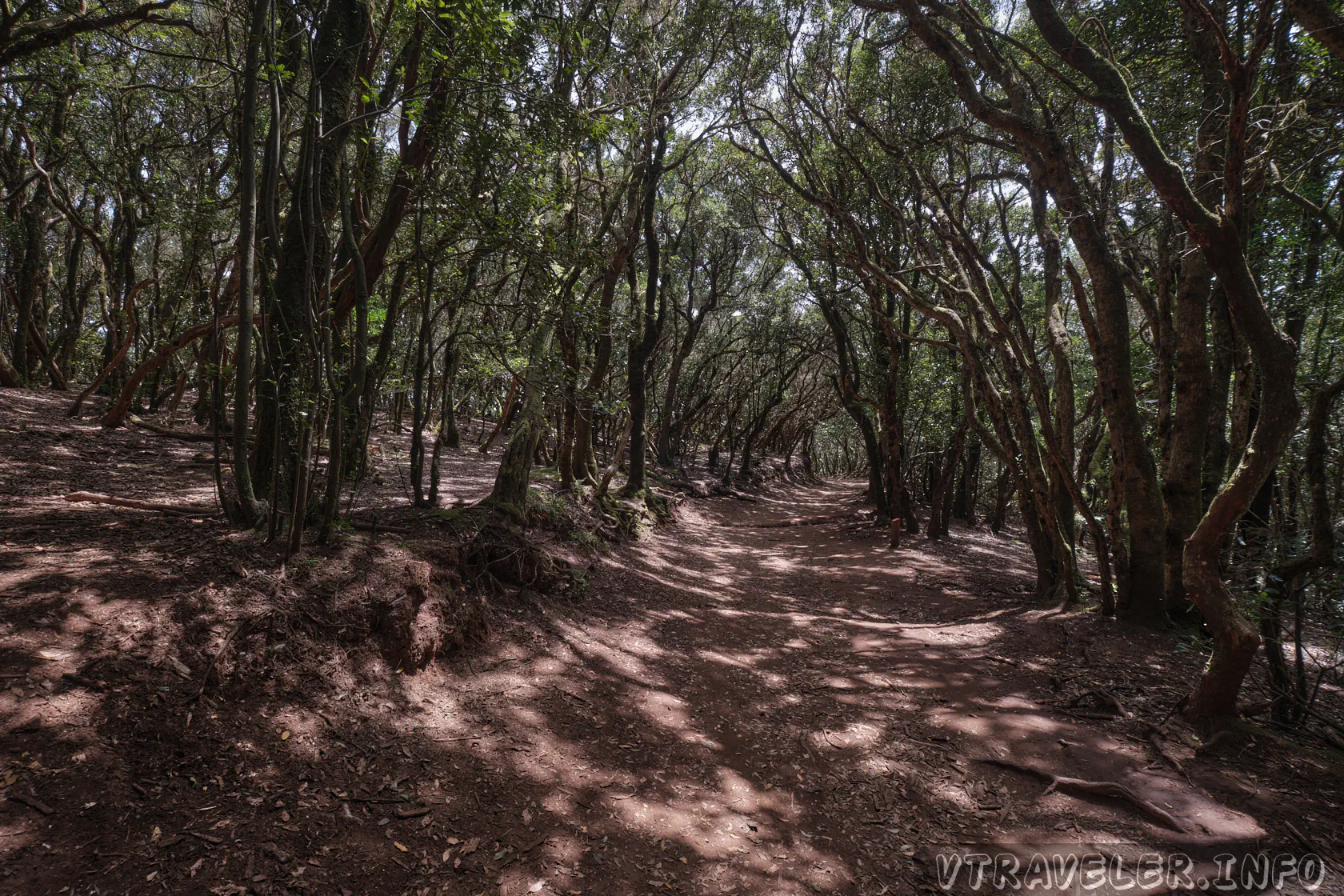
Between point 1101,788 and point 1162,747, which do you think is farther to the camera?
point 1162,747

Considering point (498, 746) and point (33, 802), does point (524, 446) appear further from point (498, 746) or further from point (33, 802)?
point (33, 802)

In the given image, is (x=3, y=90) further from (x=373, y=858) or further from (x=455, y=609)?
(x=373, y=858)

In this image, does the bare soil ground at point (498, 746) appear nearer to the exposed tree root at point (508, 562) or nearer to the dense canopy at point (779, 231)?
the exposed tree root at point (508, 562)

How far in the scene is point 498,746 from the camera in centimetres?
411

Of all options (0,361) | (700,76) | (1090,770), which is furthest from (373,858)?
(0,361)

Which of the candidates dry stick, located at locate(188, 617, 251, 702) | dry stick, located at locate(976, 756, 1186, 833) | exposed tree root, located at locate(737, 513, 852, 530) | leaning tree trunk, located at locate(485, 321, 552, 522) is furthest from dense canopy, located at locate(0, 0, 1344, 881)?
exposed tree root, located at locate(737, 513, 852, 530)

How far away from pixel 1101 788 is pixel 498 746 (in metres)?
4.03

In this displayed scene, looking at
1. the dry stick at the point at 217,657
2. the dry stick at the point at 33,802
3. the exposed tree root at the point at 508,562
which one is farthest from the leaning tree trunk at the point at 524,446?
the dry stick at the point at 33,802

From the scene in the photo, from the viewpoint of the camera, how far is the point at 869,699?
211 inches

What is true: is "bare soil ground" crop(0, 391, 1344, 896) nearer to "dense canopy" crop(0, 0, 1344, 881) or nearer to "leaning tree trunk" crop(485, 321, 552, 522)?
"dense canopy" crop(0, 0, 1344, 881)

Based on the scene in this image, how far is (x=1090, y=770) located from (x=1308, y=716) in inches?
89.4

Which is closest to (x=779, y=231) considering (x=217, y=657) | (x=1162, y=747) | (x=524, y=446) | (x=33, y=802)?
(x=524, y=446)

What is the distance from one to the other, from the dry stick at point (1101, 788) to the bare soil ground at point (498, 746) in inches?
2.1

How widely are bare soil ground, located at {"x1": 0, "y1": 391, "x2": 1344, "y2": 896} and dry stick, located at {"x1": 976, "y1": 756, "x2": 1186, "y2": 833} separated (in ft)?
0.18
